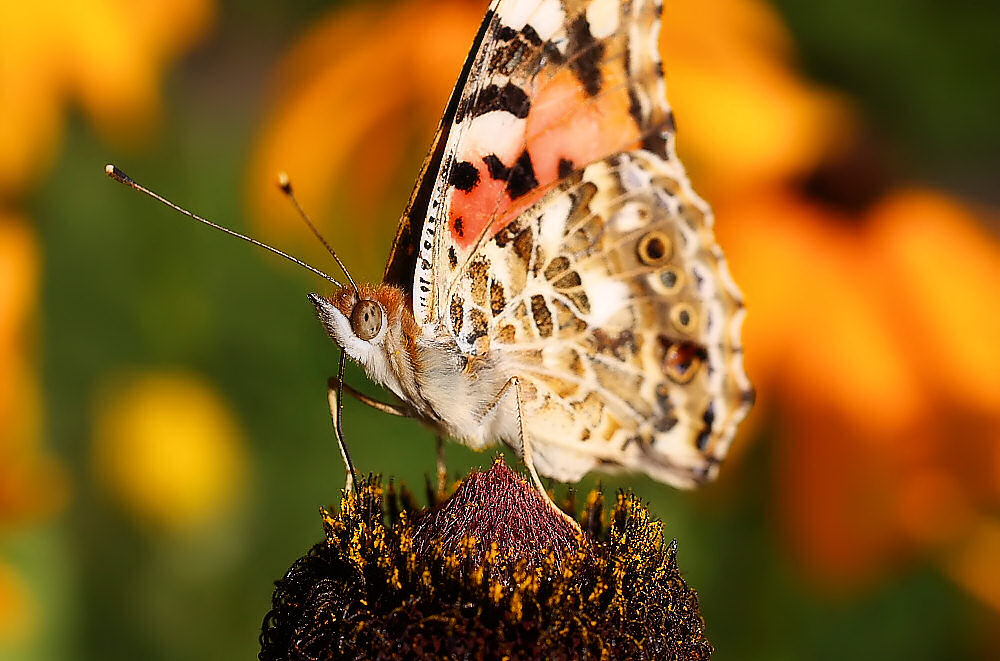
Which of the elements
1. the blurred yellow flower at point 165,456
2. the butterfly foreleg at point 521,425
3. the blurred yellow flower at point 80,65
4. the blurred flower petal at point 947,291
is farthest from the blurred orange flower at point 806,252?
the butterfly foreleg at point 521,425

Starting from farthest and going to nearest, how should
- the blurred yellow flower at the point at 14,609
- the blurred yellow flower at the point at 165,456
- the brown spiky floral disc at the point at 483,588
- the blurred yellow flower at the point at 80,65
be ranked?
the blurred yellow flower at the point at 165,456 < the blurred yellow flower at the point at 80,65 < the blurred yellow flower at the point at 14,609 < the brown spiky floral disc at the point at 483,588

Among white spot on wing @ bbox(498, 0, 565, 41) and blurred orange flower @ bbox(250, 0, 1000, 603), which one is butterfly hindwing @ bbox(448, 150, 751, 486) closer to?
white spot on wing @ bbox(498, 0, 565, 41)

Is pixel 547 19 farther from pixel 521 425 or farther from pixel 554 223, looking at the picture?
pixel 521 425

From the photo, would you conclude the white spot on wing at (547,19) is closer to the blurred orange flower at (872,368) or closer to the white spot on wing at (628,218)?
the white spot on wing at (628,218)

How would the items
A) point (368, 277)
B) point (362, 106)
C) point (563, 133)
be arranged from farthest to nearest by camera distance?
point (368, 277) < point (362, 106) < point (563, 133)

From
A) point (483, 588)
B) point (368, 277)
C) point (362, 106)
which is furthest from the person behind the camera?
point (368, 277)

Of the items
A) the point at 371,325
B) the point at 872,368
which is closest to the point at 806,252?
the point at 872,368

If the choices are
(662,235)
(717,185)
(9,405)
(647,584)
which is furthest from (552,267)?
(9,405)
